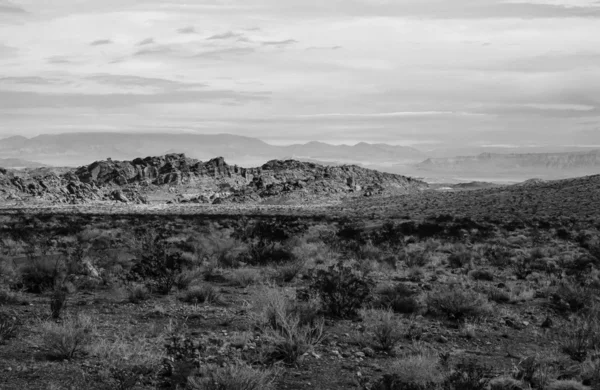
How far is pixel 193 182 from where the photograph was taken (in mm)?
124812

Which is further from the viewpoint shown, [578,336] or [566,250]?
[566,250]

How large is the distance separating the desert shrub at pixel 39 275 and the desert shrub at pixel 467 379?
9965mm

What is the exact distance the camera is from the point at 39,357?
28.3 feet

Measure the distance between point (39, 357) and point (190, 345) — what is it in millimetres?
2147

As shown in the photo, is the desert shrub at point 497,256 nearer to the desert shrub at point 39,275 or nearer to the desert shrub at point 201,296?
the desert shrub at point 201,296

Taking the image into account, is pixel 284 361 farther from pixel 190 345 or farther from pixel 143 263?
pixel 143 263

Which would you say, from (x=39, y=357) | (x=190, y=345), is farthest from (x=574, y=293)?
(x=39, y=357)

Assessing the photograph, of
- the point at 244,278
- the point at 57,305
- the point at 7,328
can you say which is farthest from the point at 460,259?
the point at 7,328

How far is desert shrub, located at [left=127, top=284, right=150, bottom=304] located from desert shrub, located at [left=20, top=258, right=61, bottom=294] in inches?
88.9

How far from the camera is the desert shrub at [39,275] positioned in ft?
45.9

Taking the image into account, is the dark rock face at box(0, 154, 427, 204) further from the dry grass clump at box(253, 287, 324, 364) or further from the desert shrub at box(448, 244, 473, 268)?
the dry grass clump at box(253, 287, 324, 364)

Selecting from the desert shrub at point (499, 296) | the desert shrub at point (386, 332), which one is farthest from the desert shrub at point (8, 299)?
the desert shrub at point (499, 296)

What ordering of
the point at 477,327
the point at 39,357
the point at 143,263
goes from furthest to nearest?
the point at 143,263, the point at 477,327, the point at 39,357

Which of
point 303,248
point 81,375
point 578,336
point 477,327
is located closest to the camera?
point 81,375
